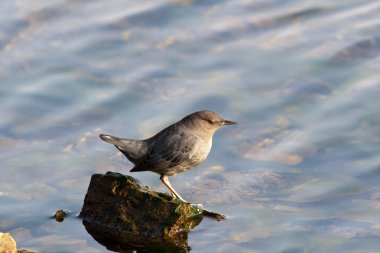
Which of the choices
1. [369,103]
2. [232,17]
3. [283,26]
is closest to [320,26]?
[283,26]

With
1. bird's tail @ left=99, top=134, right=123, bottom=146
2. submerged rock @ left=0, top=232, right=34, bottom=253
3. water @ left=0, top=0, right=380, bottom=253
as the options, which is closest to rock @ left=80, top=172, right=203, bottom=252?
water @ left=0, top=0, right=380, bottom=253

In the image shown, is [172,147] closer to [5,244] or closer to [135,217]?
[135,217]

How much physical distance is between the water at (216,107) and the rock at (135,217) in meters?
Answer: 0.13

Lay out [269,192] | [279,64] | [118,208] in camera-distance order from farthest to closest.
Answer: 1. [279,64]
2. [269,192]
3. [118,208]

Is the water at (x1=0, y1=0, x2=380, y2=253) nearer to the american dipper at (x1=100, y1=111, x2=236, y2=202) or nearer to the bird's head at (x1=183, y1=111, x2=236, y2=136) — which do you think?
the american dipper at (x1=100, y1=111, x2=236, y2=202)

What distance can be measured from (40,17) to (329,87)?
4.47m

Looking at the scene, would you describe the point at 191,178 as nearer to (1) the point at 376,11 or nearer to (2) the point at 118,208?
(2) the point at 118,208

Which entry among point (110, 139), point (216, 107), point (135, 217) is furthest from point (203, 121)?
point (216, 107)

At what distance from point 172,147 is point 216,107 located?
247 centimetres

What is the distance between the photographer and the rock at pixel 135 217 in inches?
264

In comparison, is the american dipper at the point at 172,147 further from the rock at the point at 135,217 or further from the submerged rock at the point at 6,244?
the submerged rock at the point at 6,244

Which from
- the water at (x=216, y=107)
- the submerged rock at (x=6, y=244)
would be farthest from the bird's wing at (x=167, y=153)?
the submerged rock at (x=6, y=244)

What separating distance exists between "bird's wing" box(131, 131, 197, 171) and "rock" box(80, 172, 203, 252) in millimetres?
672

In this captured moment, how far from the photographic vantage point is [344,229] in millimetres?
7277
